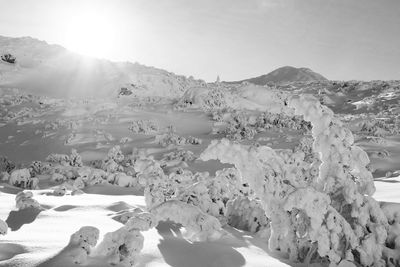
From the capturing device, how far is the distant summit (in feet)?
231

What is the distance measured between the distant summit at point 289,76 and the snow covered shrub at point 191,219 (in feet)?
219

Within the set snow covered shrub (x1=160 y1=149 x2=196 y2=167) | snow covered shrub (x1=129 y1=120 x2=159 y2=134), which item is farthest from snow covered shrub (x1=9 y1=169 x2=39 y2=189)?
snow covered shrub (x1=129 y1=120 x2=159 y2=134)

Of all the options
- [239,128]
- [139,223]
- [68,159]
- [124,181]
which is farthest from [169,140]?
[139,223]

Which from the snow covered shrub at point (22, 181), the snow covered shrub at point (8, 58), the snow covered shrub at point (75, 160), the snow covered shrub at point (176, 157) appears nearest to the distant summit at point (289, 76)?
the snow covered shrub at point (8, 58)

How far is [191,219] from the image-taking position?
386cm

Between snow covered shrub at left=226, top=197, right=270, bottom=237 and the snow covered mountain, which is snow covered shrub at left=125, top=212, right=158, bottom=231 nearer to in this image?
snow covered shrub at left=226, top=197, right=270, bottom=237

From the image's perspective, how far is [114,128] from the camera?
1666cm

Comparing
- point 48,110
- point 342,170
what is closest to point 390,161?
point 342,170

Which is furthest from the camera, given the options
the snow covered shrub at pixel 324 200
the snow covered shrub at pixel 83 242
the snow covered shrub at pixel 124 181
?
the snow covered shrub at pixel 124 181

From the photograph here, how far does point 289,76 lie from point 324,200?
2832 inches

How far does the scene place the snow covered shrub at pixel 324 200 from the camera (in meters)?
3.26

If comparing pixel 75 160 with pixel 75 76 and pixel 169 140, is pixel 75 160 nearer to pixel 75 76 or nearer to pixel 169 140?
pixel 169 140

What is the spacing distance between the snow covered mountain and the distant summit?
35089 millimetres

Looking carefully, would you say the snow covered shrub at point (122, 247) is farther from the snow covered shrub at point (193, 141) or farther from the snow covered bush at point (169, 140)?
the snow covered shrub at point (193, 141)
